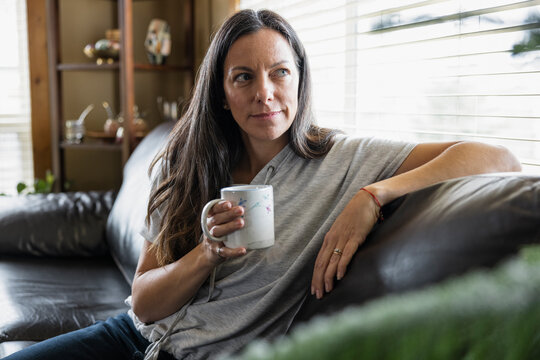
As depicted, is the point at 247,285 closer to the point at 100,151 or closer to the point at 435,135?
the point at 435,135

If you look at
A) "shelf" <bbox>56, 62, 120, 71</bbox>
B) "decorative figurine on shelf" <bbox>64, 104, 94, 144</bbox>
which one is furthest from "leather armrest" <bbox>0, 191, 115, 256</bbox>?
"shelf" <bbox>56, 62, 120, 71</bbox>

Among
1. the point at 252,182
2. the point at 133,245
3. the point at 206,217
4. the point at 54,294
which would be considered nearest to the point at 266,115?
the point at 252,182

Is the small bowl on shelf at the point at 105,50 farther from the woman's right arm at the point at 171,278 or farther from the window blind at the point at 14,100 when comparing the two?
the woman's right arm at the point at 171,278

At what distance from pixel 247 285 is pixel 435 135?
846 mm

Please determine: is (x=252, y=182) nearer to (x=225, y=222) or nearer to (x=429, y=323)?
(x=225, y=222)

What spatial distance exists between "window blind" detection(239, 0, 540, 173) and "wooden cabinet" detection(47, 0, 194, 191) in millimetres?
1285

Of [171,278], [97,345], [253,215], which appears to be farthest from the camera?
[97,345]

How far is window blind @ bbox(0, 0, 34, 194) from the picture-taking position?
10.7 feet

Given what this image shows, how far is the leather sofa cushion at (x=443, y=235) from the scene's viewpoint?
2.35 feet

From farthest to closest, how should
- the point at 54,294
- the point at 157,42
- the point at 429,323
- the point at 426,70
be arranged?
the point at 157,42 < the point at 54,294 < the point at 426,70 < the point at 429,323

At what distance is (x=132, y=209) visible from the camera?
221 centimetres

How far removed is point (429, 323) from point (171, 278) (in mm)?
1122

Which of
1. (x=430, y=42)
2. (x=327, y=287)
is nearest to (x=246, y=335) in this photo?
(x=327, y=287)

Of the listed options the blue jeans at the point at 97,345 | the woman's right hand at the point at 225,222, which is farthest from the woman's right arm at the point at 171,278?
the blue jeans at the point at 97,345
